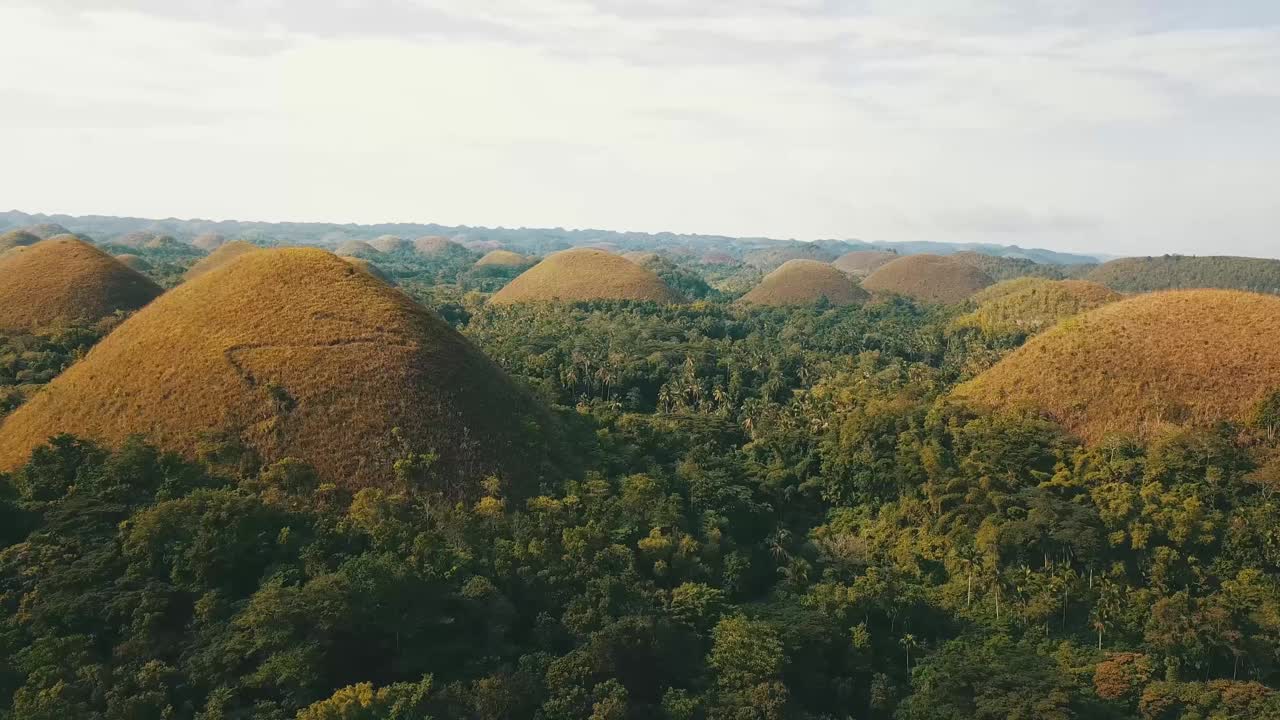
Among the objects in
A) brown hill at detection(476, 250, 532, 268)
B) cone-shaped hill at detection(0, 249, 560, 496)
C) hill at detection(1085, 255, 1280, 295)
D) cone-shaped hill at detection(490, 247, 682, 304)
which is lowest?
cone-shaped hill at detection(0, 249, 560, 496)

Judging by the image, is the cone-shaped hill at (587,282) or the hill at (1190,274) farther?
the hill at (1190,274)

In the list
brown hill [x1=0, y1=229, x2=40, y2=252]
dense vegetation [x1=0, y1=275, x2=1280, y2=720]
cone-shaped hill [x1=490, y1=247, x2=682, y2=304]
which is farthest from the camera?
brown hill [x1=0, y1=229, x2=40, y2=252]

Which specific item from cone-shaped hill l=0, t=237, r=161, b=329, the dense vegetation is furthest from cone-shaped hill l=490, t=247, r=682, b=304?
the dense vegetation

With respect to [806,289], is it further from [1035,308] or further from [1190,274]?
[1190,274]

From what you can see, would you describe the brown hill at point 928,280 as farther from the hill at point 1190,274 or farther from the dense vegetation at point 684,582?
the dense vegetation at point 684,582

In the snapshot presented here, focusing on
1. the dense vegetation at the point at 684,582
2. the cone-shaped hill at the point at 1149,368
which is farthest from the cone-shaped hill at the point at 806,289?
the dense vegetation at the point at 684,582

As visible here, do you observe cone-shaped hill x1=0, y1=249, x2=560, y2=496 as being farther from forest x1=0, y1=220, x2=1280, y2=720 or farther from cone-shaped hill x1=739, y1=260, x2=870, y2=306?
cone-shaped hill x1=739, y1=260, x2=870, y2=306

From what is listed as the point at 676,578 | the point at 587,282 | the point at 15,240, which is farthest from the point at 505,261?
the point at 676,578
